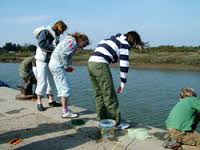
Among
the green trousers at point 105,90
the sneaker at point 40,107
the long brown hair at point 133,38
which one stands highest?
the long brown hair at point 133,38

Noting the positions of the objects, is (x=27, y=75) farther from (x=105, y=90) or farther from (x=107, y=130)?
(x=107, y=130)

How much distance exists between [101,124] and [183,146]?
1252 mm

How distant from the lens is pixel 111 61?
5.61 metres

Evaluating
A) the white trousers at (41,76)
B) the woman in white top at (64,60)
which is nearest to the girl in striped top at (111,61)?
the woman in white top at (64,60)

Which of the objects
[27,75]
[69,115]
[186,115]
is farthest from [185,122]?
[27,75]

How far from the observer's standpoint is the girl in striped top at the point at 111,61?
5426 mm

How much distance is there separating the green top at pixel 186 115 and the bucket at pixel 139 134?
41cm

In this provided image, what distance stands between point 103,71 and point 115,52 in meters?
0.35

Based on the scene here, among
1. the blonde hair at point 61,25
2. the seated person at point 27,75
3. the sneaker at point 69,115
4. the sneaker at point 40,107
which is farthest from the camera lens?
the seated person at point 27,75

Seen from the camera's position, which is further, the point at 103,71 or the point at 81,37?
the point at 81,37

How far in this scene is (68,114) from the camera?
636 cm

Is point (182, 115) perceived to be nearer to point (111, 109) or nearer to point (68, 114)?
point (111, 109)

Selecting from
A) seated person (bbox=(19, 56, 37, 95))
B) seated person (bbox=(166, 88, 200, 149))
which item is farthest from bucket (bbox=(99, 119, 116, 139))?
seated person (bbox=(19, 56, 37, 95))

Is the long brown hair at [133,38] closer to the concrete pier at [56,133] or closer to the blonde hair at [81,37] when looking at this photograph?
the blonde hair at [81,37]
